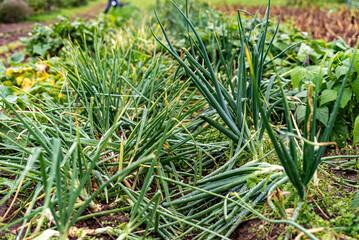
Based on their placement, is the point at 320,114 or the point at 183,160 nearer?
the point at 183,160

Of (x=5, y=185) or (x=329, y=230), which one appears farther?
(x=5, y=185)

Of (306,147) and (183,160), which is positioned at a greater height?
(306,147)

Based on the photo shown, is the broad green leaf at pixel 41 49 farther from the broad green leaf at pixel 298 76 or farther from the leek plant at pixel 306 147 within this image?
the leek plant at pixel 306 147

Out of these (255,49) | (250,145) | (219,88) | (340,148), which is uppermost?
(255,49)

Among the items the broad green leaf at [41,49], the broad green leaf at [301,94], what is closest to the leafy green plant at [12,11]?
the broad green leaf at [41,49]

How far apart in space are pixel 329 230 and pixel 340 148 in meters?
0.97

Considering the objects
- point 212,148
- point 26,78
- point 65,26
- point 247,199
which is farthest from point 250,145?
point 65,26

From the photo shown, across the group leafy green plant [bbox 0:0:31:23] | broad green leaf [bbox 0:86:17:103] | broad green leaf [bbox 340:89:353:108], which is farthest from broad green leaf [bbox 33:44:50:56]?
leafy green plant [bbox 0:0:31:23]

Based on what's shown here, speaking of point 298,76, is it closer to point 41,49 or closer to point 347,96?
point 347,96

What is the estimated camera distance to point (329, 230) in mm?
1059

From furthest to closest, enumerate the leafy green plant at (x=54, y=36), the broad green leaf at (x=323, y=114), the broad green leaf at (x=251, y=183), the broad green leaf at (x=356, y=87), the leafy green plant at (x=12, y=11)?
the leafy green plant at (x=12, y=11), the leafy green plant at (x=54, y=36), the broad green leaf at (x=323, y=114), the broad green leaf at (x=356, y=87), the broad green leaf at (x=251, y=183)

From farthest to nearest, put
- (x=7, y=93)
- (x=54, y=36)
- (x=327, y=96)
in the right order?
(x=54, y=36) < (x=7, y=93) < (x=327, y=96)

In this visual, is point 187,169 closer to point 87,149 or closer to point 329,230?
point 87,149

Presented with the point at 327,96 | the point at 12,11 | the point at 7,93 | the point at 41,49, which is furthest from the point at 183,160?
the point at 12,11
